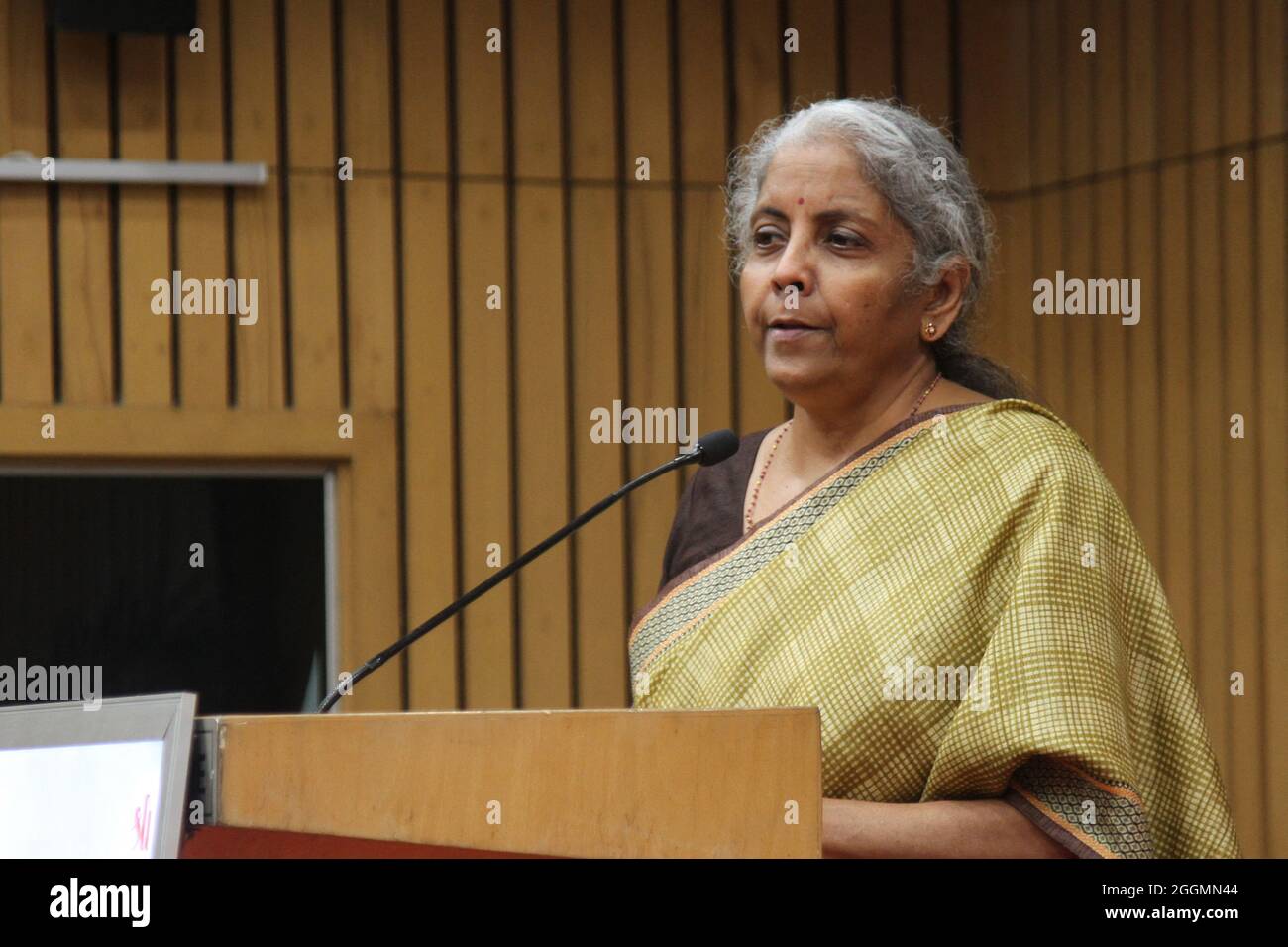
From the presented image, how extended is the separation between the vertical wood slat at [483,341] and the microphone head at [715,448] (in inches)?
86.5

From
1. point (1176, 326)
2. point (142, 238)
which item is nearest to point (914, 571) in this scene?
point (1176, 326)

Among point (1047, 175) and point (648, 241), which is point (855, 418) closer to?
point (648, 241)

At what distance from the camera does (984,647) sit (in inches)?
70.5

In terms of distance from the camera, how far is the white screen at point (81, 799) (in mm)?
1215

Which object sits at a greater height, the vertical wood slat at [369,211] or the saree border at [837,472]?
the vertical wood slat at [369,211]

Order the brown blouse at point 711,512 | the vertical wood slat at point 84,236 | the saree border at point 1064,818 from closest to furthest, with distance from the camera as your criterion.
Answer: the saree border at point 1064,818 < the brown blouse at point 711,512 < the vertical wood slat at point 84,236

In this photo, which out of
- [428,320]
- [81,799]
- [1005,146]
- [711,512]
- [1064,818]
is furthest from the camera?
[1005,146]

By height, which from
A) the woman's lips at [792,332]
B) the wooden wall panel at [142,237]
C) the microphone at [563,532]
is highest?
the wooden wall panel at [142,237]

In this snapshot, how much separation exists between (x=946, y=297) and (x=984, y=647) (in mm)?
516

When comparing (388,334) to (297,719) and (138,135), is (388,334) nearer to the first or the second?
(138,135)

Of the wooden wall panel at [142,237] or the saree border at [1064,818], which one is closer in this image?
the saree border at [1064,818]

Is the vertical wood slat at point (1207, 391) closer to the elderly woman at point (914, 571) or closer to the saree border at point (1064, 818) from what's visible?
the elderly woman at point (914, 571)

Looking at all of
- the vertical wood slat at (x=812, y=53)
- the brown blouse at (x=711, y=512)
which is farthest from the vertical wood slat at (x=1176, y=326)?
the brown blouse at (x=711, y=512)

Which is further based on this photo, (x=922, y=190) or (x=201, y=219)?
(x=201, y=219)
